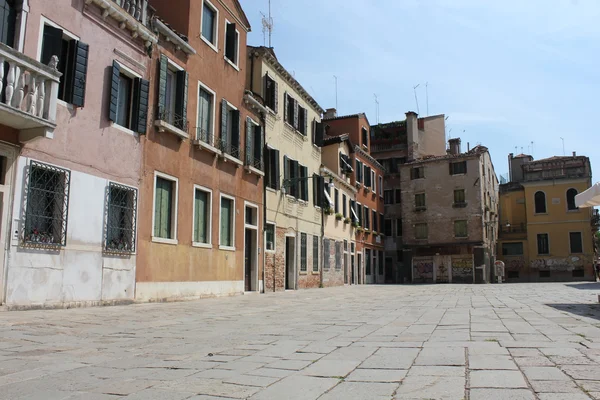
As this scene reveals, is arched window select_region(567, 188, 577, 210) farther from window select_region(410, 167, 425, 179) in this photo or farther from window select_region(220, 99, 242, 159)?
window select_region(220, 99, 242, 159)

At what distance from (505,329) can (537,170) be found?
136ft

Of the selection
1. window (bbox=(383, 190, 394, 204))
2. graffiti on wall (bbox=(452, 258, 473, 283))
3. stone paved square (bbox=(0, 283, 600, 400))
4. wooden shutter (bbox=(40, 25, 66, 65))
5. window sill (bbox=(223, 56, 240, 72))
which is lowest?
stone paved square (bbox=(0, 283, 600, 400))

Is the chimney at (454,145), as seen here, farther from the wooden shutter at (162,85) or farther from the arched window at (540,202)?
the wooden shutter at (162,85)

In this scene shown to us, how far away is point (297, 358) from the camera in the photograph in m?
5.04

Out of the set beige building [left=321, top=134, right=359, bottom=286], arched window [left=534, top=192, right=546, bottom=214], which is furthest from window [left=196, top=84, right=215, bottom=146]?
arched window [left=534, top=192, right=546, bottom=214]

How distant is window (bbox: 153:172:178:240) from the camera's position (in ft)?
42.3

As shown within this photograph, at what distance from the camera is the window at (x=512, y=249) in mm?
42831

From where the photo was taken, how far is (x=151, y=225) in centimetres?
1245

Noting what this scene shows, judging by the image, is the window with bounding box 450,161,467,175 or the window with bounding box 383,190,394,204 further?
the window with bounding box 383,190,394,204

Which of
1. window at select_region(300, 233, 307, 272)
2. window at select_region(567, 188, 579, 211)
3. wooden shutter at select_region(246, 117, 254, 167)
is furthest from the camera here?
window at select_region(567, 188, 579, 211)

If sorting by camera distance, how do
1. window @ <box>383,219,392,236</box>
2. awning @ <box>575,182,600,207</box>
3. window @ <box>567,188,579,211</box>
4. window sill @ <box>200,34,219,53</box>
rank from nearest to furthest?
1. awning @ <box>575,182,600,207</box>
2. window sill @ <box>200,34,219,53</box>
3. window @ <box>383,219,392,236</box>
4. window @ <box>567,188,579,211</box>

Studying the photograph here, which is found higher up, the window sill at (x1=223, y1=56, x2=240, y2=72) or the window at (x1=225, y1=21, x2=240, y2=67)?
the window at (x1=225, y1=21, x2=240, y2=67)

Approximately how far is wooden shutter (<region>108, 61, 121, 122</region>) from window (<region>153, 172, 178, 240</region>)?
1988 millimetres

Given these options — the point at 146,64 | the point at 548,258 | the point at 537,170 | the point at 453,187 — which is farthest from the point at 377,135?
the point at 146,64
